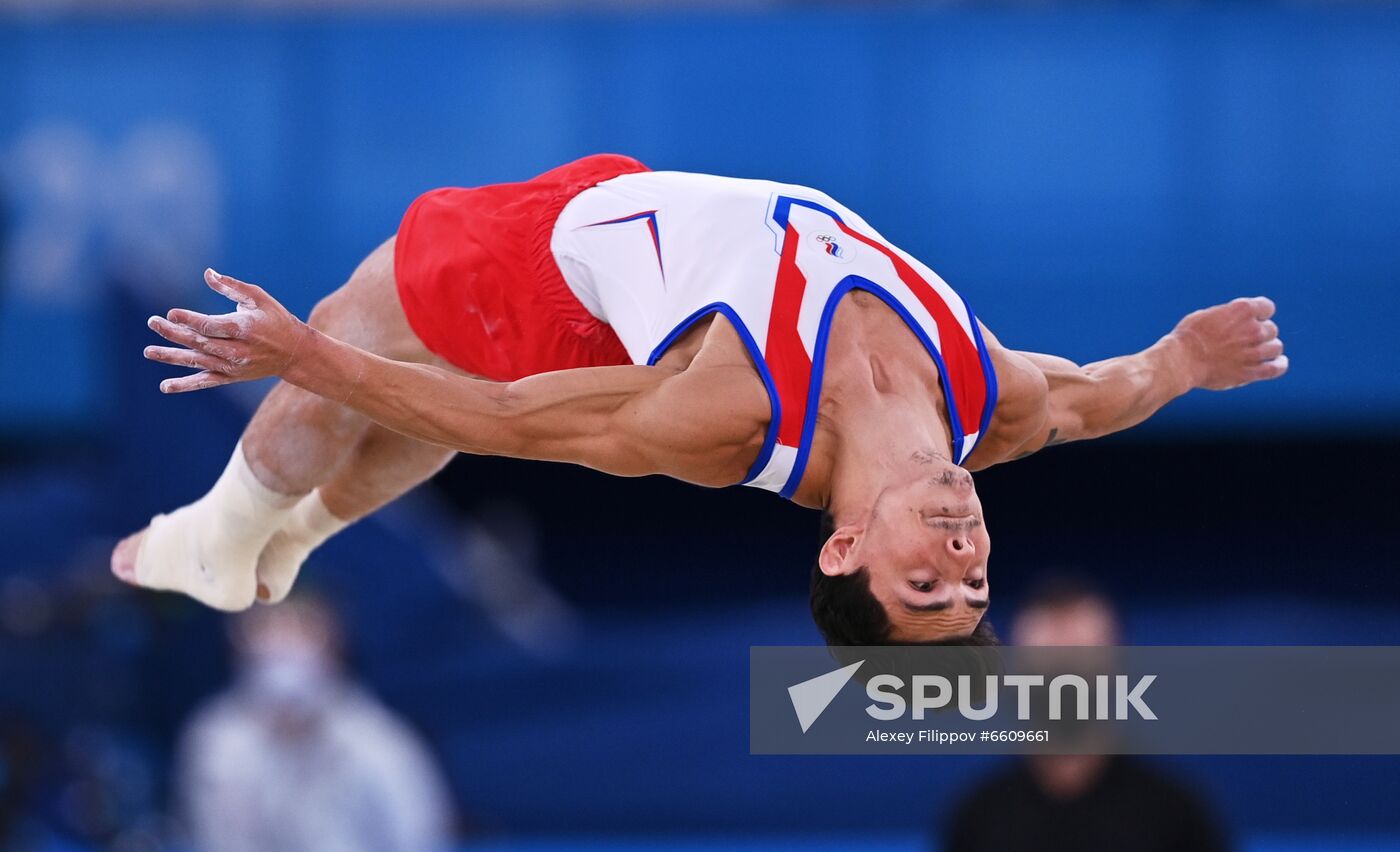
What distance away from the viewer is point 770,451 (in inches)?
164

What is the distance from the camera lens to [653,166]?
9.62 metres

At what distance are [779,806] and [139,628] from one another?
325cm

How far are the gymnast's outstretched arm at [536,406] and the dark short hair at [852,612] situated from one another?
0.43m

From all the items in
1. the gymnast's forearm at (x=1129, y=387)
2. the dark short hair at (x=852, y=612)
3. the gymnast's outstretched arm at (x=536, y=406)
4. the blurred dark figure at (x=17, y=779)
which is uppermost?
the gymnast's outstretched arm at (x=536, y=406)

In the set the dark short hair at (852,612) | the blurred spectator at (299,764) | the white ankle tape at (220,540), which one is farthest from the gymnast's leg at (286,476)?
the blurred spectator at (299,764)

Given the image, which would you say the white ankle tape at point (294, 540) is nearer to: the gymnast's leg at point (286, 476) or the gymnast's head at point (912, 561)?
the gymnast's leg at point (286, 476)

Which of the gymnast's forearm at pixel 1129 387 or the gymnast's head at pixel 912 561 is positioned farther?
the gymnast's forearm at pixel 1129 387

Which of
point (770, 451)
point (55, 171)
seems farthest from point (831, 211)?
point (55, 171)

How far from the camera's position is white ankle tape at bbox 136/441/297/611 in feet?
16.4

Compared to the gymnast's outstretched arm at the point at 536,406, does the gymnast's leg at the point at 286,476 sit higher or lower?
lower

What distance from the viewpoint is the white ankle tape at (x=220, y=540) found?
197 inches

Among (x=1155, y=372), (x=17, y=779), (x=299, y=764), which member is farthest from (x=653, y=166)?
(x=1155, y=372)

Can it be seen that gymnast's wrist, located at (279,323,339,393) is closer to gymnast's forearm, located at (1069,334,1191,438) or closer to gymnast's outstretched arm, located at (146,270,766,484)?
gymnast's outstretched arm, located at (146,270,766,484)

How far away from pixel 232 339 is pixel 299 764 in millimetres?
4141
